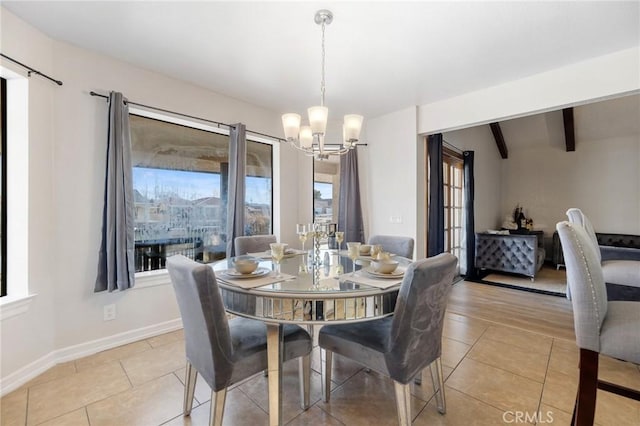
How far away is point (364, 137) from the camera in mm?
4188

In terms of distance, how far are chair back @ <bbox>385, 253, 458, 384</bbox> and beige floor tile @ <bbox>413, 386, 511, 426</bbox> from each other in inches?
16.9

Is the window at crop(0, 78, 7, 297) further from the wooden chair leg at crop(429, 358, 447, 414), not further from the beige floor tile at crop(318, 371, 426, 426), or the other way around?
the wooden chair leg at crop(429, 358, 447, 414)

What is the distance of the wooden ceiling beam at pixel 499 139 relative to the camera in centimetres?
566

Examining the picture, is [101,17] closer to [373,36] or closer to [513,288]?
[373,36]

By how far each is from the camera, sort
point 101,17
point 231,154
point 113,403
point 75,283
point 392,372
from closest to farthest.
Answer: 1. point 392,372
2. point 113,403
3. point 101,17
4. point 75,283
5. point 231,154

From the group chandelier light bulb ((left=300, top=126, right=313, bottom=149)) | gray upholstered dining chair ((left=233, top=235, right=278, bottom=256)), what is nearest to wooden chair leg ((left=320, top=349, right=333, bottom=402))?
gray upholstered dining chair ((left=233, top=235, right=278, bottom=256))

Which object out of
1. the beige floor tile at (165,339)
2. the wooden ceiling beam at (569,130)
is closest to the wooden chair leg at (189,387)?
the beige floor tile at (165,339)

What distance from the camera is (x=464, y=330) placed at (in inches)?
112

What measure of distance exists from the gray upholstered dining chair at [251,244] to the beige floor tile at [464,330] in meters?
1.96

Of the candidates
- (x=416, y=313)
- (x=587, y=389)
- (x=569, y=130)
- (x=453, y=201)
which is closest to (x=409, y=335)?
(x=416, y=313)

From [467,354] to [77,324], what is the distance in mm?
3241

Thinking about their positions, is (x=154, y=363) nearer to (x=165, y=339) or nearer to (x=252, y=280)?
(x=165, y=339)

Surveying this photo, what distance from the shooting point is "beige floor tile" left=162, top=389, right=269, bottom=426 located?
1.61 metres

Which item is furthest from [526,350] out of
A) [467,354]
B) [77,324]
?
[77,324]
